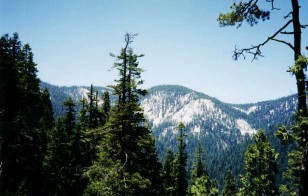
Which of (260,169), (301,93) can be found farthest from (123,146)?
(260,169)

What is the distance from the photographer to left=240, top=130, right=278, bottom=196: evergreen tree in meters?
26.6

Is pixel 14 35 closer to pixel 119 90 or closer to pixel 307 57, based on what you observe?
pixel 119 90

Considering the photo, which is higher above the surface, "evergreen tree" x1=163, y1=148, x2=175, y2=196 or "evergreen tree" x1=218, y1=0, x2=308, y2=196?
"evergreen tree" x1=218, y1=0, x2=308, y2=196

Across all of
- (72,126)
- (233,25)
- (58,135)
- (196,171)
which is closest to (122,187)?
(233,25)

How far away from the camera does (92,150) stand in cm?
3195

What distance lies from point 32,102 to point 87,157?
1122 cm

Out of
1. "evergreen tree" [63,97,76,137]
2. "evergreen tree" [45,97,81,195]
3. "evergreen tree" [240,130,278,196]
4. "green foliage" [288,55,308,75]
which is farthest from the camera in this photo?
"evergreen tree" [63,97,76,137]

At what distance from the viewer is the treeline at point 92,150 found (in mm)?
18797

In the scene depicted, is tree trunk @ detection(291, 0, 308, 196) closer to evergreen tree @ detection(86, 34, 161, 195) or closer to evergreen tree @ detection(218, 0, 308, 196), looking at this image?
evergreen tree @ detection(218, 0, 308, 196)

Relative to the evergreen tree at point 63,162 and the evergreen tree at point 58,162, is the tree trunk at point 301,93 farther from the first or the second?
the evergreen tree at point 58,162

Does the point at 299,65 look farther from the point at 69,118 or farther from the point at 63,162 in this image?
the point at 69,118

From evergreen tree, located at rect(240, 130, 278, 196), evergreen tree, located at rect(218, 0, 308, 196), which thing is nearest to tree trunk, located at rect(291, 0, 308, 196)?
evergreen tree, located at rect(218, 0, 308, 196)

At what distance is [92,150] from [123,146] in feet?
45.5

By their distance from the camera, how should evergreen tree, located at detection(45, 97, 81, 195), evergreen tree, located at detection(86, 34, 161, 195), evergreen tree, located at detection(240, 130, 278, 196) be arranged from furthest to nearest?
evergreen tree, located at detection(45, 97, 81, 195) → evergreen tree, located at detection(240, 130, 278, 196) → evergreen tree, located at detection(86, 34, 161, 195)
